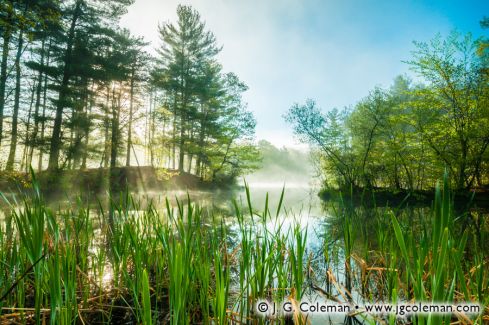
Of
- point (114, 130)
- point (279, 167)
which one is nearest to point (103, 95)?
point (114, 130)

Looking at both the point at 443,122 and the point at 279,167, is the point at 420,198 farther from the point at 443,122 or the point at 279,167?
the point at 279,167

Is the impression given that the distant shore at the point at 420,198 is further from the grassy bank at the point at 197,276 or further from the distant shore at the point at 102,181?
the distant shore at the point at 102,181

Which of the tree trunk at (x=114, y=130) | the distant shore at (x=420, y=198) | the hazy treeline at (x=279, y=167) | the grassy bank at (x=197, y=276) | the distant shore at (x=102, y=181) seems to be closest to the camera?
the grassy bank at (x=197, y=276)

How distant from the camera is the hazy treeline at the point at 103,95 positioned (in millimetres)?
13898

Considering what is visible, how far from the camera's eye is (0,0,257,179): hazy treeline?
13.9 metres

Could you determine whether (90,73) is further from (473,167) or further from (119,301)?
(473,167)

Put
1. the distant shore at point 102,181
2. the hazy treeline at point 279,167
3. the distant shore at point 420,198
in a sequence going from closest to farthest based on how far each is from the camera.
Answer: the distant shore at point 102,181
the distant shore at point 420,198
the hazy treeline at point 279,167

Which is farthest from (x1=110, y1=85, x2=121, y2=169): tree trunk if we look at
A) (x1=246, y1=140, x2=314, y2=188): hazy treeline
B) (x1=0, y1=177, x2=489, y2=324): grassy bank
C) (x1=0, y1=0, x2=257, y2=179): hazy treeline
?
(x1=246, y1=140, x2=314, y2=188): hazy treeline

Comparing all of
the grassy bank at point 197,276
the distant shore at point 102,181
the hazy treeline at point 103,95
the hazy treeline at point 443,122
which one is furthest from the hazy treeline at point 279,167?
the grassy bank at point 197,276

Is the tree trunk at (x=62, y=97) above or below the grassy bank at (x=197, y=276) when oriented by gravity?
above

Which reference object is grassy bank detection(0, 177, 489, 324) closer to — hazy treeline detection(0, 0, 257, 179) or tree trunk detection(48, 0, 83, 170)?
hazy treeline detection(0, 0, 257, 179)

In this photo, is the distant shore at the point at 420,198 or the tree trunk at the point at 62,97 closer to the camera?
the distant shore at the point at 420,198

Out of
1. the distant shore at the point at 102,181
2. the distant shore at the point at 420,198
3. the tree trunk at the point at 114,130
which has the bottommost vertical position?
the distant shore at the point at 420,198

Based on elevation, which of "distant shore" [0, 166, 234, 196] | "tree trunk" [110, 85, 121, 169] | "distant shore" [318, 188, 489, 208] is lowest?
"distant shore" [318, 188, 489, 208]
